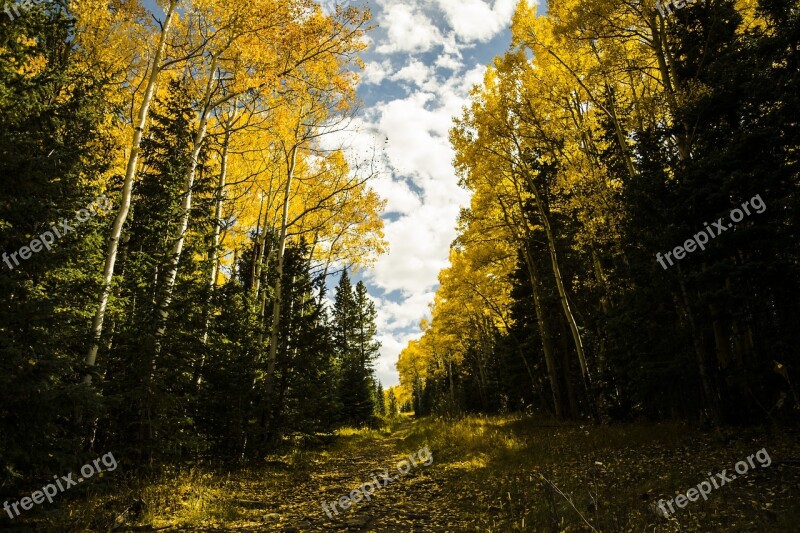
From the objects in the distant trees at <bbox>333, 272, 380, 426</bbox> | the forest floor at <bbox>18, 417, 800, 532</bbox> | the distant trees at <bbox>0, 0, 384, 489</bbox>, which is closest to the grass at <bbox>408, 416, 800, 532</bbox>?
the forest floor at <bbox>18, 417, 800, 532</bbox>

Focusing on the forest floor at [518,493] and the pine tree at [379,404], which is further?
the pine tree at [379,404]

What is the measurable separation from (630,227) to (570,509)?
6.09 metres

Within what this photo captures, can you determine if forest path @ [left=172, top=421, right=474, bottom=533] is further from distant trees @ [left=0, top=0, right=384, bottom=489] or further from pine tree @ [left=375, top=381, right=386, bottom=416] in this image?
pine tree @ [left=375, top=381, right=386, bottom=416]


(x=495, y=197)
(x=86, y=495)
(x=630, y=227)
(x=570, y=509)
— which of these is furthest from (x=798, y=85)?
(x=86, y=495)

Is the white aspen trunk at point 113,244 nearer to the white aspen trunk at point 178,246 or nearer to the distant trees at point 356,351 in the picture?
the white aspen trunk at point 178,246

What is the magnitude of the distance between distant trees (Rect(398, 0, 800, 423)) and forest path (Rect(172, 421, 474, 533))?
516 centimetres

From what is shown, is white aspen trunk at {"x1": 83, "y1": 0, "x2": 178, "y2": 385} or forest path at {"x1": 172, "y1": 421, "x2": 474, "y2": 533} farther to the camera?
white aspen trunk at {"x1": 83, "y1": 0, "x2": 178, "y2": 385}

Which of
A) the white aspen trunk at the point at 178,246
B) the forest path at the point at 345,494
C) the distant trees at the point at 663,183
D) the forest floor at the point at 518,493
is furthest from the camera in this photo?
the white aspen trunk at the point at 178,246

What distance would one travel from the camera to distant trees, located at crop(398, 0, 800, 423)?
6949mm

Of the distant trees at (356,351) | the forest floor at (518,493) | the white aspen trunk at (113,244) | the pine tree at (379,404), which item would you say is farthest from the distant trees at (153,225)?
the pine tree at (379,404)

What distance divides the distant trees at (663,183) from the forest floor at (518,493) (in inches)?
61.6

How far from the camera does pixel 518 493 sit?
20.9ft

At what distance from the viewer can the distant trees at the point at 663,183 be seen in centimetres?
695

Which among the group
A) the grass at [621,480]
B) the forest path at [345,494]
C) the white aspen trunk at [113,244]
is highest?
the white aspen trunk at [113,244]
